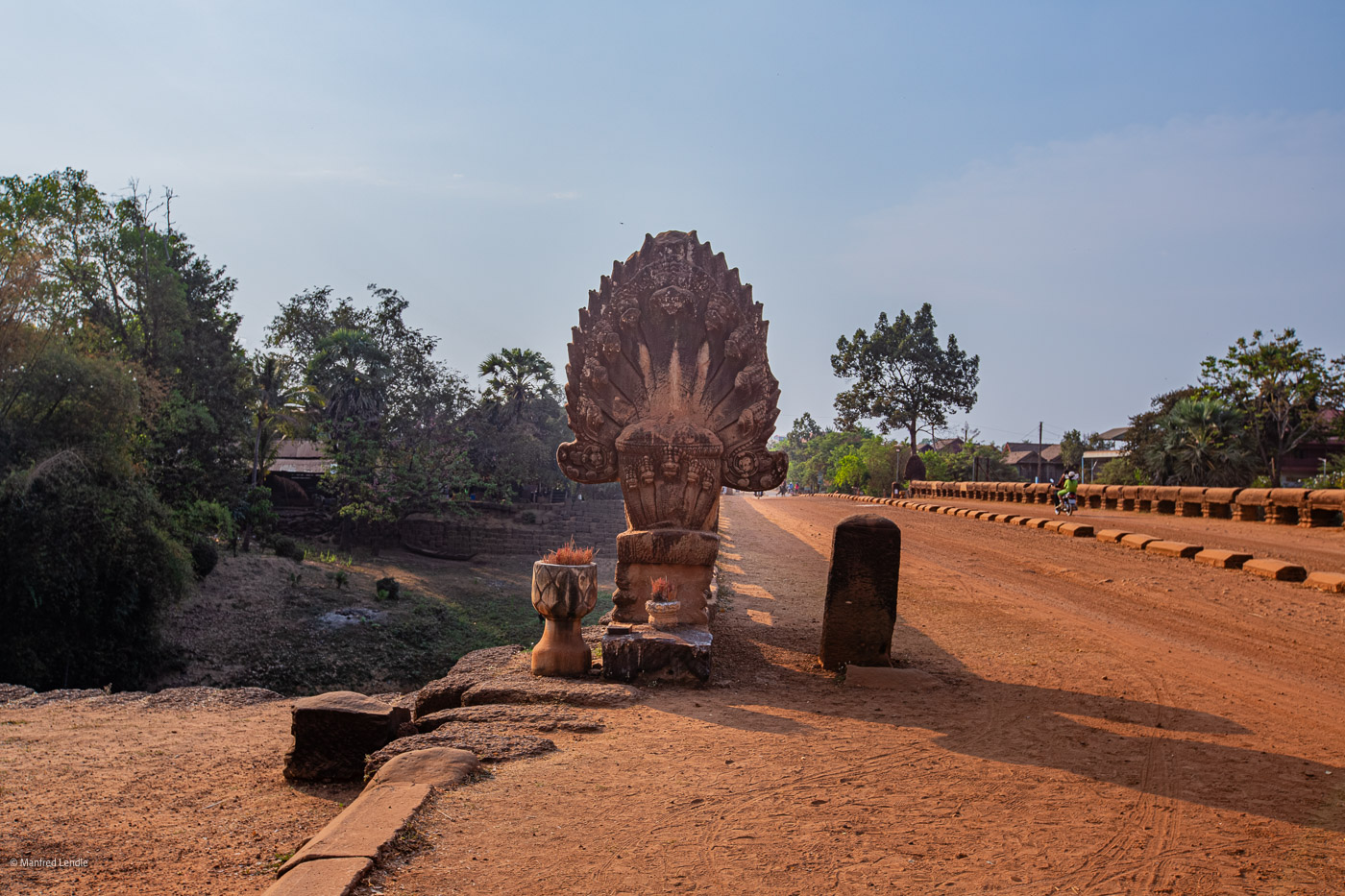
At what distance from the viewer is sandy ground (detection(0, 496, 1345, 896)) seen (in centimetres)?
277

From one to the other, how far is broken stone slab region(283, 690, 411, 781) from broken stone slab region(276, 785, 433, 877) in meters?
1.26

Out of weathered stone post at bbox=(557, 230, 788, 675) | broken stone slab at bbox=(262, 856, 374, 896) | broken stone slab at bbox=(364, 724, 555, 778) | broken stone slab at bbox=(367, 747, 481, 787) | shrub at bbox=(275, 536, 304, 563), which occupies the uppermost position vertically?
weathered stone post at bbox=(557, 230, 788, 675)

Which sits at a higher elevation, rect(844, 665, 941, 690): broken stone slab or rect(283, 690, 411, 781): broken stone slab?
rect(844, 665, 941, 690): broken stone slab

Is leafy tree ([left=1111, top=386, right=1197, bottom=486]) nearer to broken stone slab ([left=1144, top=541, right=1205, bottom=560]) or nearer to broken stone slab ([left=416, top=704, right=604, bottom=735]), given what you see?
broken stone slab ([left=1144, top=541, right=1205, bottom=560])

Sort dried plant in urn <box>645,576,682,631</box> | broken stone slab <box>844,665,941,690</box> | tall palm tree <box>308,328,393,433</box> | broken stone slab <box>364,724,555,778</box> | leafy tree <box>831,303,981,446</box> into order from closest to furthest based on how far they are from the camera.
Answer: broken stone slab <box>364,724,555,778</box>, broken stone slab <box>844,665,941,690</box>, dried plant in urn <box>645,576,682,631</box>, tall palm tree <box>308,328,393,433</box>, leafy tree <box>831,303,981,446</box>

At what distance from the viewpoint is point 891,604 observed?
5793 millimetres

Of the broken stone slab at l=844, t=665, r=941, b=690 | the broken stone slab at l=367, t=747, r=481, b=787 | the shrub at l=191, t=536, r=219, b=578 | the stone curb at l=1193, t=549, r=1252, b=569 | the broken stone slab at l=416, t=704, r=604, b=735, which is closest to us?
the broken stone slab at l=367, t=747, r=481, b=787

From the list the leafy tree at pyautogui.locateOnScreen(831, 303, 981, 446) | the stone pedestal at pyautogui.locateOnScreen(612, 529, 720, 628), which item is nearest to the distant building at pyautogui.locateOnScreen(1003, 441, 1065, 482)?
the leafy tree at pyautogui.locateOnScreen(831, 303, 981, 446)

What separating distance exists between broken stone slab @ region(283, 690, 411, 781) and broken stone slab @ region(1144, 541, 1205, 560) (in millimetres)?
11473

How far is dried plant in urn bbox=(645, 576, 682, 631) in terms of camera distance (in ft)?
19.7

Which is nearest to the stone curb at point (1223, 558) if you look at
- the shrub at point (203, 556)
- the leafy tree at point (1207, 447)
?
the shrub at point (203, 556)

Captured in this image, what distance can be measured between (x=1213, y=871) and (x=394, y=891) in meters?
2.73

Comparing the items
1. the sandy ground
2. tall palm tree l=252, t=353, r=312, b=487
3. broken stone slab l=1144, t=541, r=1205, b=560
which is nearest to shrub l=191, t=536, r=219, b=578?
tall palm tree l=252, t=353, r=312, b=487

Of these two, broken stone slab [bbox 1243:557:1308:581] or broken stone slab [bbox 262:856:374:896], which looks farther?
broken stone slab [bbox 1243:557:1308:581]
